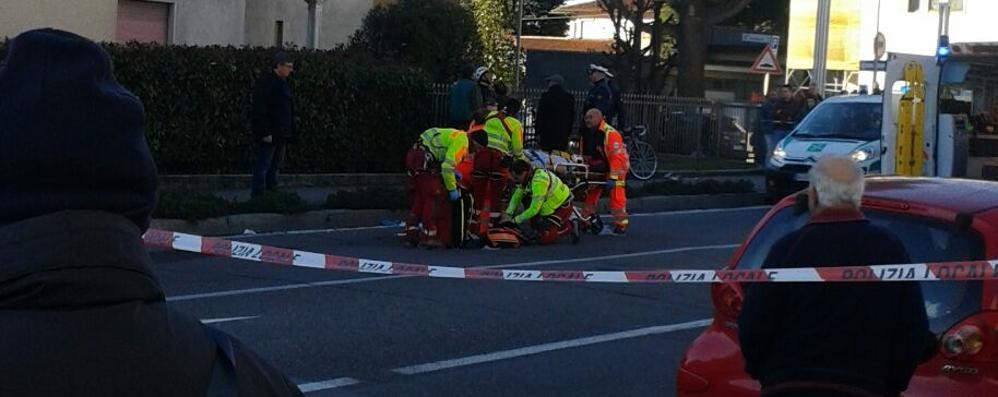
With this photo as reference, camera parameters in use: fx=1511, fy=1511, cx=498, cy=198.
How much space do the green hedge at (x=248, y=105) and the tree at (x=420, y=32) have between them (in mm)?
7190

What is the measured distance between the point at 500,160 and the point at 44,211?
12724 millimetres

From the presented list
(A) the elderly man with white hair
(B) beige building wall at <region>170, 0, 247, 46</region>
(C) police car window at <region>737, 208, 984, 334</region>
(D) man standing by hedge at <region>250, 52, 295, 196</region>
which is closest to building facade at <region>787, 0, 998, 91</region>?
(D) man standing by hedge at <region>250, 52, 295, 196</region>

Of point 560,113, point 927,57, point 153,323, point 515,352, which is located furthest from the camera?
point 560,113

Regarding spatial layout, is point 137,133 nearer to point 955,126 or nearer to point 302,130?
point 955,126

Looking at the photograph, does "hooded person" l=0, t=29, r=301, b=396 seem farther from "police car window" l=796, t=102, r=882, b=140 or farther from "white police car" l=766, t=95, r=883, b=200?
"police car window" l=796, t=102, r=882, b=140

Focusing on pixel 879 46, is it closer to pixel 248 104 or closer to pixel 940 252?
pixel 248 104

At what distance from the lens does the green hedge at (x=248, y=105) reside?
62.2 feet

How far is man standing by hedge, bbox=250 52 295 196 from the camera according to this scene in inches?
683

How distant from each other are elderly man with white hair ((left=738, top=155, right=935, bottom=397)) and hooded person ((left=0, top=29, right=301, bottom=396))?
273 centimetres

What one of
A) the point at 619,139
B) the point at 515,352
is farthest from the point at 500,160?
the point at 515,352

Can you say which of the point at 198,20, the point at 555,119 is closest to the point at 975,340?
the point at 555,119

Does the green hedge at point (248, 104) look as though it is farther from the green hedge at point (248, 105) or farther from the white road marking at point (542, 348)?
the white road marking at point (542, 348)

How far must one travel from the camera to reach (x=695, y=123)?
1146 inches

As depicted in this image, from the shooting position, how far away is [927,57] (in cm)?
1623
